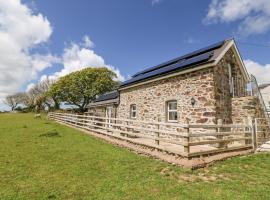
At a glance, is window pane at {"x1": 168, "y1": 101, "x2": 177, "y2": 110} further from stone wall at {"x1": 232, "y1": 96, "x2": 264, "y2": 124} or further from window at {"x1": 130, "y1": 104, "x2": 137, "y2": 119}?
window at {"x1": 130, "y1": 104, "x2": 137, "y2": 119}

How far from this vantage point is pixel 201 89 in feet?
34.6

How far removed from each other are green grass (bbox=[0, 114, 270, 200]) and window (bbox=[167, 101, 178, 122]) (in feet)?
15.6

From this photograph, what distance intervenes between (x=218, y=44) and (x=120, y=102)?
900 centimetres

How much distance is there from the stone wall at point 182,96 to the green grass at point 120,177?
10.1ft

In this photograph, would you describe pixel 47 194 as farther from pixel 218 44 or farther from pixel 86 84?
pixel 86 84

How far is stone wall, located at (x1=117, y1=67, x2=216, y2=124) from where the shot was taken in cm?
1022

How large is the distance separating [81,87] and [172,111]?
2613cm

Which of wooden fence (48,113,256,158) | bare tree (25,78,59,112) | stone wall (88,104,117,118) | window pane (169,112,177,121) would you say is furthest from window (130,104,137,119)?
bare tree (25,78,59,112)

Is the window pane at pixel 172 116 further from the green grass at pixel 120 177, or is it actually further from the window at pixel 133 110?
the green grass at pixel 120 177

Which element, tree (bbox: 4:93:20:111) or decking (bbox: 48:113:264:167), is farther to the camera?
tree (bbox: 4:93:20:111)

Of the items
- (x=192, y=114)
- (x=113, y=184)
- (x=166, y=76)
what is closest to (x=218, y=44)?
(x=166, y=76)

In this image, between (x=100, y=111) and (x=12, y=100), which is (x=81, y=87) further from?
(x=12, y=100)

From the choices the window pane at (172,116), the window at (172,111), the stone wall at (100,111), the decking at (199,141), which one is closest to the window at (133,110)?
the stone wall at (100,111)

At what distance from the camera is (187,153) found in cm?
712
